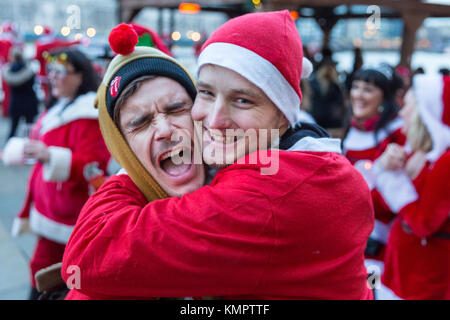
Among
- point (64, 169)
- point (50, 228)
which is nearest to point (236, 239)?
point (64, 169)

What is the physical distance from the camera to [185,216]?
3.49ft

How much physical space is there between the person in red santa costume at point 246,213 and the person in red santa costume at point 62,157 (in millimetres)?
1860

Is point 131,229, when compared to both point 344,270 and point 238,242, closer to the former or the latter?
point 238,242

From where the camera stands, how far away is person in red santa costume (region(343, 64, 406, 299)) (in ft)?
11.1

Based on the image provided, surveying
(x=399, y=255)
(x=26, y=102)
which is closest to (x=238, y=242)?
(x=399, y=255)

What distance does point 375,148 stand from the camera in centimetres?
338

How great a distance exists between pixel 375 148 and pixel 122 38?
2.53 m

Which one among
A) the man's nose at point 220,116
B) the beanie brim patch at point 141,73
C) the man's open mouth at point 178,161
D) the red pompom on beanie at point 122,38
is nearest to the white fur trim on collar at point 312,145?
the man's nose at point 220,116

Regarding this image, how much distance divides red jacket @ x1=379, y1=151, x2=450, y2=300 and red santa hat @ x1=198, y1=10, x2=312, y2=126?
4.78 ft

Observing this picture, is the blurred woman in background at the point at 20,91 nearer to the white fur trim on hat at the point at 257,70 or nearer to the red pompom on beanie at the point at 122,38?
the red pompom on beanie at the point at 122,38

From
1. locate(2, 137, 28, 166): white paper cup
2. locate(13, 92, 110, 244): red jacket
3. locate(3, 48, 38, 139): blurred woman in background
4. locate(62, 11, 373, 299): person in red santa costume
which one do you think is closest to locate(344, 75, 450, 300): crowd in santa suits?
locate(62, 11, 373, 299): person in red santa costume

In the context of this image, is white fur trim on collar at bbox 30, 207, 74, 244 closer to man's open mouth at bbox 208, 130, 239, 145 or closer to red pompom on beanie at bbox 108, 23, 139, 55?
red pompom on beanie at bbox 108, 23, 139, 55

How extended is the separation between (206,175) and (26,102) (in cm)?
926

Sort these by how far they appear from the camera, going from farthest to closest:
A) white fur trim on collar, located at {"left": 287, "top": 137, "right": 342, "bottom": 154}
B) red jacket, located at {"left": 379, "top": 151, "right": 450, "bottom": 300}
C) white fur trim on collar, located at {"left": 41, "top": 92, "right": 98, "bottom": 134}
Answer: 1. white fur trim on collar, located at {"left": 41, "top": 92, "right": 98, "bottom": 134}
2. red jacket, located at {"left": 379, "top": 151, "right": 450, "bottom": 300}
3. white fur trim on collar, located at {"left": 287, "top": 137, "right": 342, "bottom": 154}
